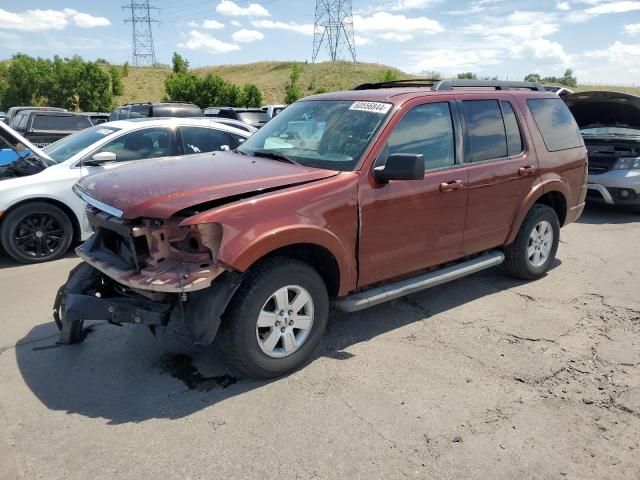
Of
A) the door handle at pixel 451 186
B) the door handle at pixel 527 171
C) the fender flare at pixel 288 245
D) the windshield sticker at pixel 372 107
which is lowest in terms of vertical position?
the fender flare at pixel 288 245

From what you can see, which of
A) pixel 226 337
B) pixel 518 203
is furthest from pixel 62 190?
pixel 518 203

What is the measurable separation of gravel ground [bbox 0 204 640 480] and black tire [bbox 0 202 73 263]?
1.30 m

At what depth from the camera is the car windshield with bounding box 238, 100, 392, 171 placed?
395 cm

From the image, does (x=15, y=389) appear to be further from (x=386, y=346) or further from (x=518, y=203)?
(x=518, y=203)

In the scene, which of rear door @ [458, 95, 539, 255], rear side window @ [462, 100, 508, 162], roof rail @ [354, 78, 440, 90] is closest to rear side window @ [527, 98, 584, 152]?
rear door @ [458, 95, 539, 255]

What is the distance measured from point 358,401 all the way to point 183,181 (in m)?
1.83

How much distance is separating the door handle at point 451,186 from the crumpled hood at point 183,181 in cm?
104

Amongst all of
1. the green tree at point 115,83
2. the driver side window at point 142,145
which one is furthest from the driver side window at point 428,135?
the green tree at point 115,83

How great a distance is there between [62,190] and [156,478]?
4.54 metres

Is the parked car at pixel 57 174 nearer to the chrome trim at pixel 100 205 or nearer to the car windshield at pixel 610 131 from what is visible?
the chrome trim at pixel 100 205

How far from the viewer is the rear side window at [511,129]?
496 cm

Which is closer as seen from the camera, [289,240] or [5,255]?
[289,240]

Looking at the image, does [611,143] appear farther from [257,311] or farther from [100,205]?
[100,205]

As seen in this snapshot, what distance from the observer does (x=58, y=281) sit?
5.53 m
